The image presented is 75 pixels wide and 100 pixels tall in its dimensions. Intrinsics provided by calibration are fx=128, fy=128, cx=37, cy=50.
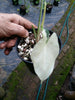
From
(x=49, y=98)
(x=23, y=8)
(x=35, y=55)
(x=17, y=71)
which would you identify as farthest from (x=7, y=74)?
(x=23, y=8)

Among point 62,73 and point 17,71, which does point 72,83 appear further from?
point 17,71

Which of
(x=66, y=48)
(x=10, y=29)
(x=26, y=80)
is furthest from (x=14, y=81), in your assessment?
(x=66, y=48)

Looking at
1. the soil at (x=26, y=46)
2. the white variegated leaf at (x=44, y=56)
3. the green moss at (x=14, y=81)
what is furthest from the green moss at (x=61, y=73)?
the white variegated leaf at (x=44, y=56)

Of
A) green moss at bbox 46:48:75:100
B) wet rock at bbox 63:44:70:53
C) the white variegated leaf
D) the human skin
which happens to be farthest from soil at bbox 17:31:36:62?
wet rock at bbox 63:44:70:53

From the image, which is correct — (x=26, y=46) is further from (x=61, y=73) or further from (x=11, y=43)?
(x=61, y=73)

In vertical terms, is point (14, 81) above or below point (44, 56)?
below

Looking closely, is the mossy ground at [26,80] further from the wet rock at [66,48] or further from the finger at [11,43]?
the finger at [11,43]

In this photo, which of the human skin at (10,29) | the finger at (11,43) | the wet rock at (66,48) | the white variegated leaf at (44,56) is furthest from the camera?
the wet rock at (66,48)

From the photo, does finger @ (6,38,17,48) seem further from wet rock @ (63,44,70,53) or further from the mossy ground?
wet rock @ (63,44,70,53)
